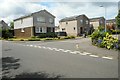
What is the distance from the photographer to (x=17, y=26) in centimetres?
5831

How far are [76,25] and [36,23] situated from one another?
46.5 ft

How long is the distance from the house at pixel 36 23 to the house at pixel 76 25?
882cm

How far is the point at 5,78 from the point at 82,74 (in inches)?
124

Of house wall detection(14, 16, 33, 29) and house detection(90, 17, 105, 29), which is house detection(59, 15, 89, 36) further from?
house wall detection(14, 16, 33, 29)

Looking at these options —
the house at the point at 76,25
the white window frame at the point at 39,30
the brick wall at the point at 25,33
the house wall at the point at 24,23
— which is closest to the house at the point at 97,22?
the house at the point at 76,25

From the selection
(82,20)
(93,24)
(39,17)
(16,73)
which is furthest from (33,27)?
(16,73)

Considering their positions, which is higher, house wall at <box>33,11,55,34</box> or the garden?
house wall at <box>33,11,55,34</box>

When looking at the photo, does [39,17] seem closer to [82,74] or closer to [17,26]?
[17,26]

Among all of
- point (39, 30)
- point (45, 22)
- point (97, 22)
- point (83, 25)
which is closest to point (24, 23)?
point (39, 30)

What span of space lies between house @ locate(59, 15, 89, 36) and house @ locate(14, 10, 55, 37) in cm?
882

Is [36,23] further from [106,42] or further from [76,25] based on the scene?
[106,42]

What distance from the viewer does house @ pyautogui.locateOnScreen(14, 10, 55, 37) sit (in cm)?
5053

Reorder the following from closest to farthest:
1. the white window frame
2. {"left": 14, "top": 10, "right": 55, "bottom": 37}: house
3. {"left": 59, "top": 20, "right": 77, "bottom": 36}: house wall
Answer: {"left": 14, "top": 10, "right": 55, "bottom": 37}: house → the white window frame → {"left": 59, "top": 20, "right": 77, "bottom": 36}: house wall

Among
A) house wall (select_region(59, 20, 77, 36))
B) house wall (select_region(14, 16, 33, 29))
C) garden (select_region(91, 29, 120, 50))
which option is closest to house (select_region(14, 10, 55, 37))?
house wall (select_region(14, 16, 33, 29))
